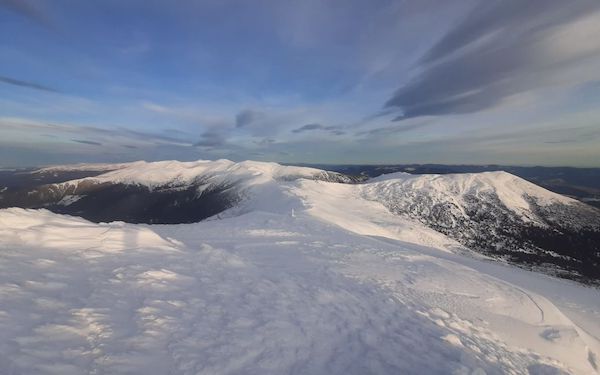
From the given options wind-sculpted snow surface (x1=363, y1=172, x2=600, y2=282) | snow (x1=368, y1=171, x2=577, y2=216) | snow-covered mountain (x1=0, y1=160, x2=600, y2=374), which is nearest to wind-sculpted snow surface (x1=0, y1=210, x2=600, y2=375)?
snow-covered mountain (x1=0, y1=160, x2=600, y2=374)

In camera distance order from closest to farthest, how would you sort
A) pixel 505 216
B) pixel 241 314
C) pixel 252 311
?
1. pixel 241 314
2. pixel 252 311
3. pixel 505 216

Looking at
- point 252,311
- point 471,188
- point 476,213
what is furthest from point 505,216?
point 252,311

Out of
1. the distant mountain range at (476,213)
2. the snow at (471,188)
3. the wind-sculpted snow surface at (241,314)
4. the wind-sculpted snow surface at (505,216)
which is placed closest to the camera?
the wind-sculpted snow surface at (241,314)

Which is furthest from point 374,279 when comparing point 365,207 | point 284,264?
point 365,207

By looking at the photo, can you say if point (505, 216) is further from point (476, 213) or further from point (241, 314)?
point (241, 314)

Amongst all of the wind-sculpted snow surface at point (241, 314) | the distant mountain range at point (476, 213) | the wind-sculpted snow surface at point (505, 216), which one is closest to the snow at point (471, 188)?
the wind-sculpted snow surface at point (505, 216)

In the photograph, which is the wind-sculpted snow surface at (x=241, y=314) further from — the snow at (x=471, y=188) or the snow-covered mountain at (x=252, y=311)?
the snow at (x=471, y=188)
